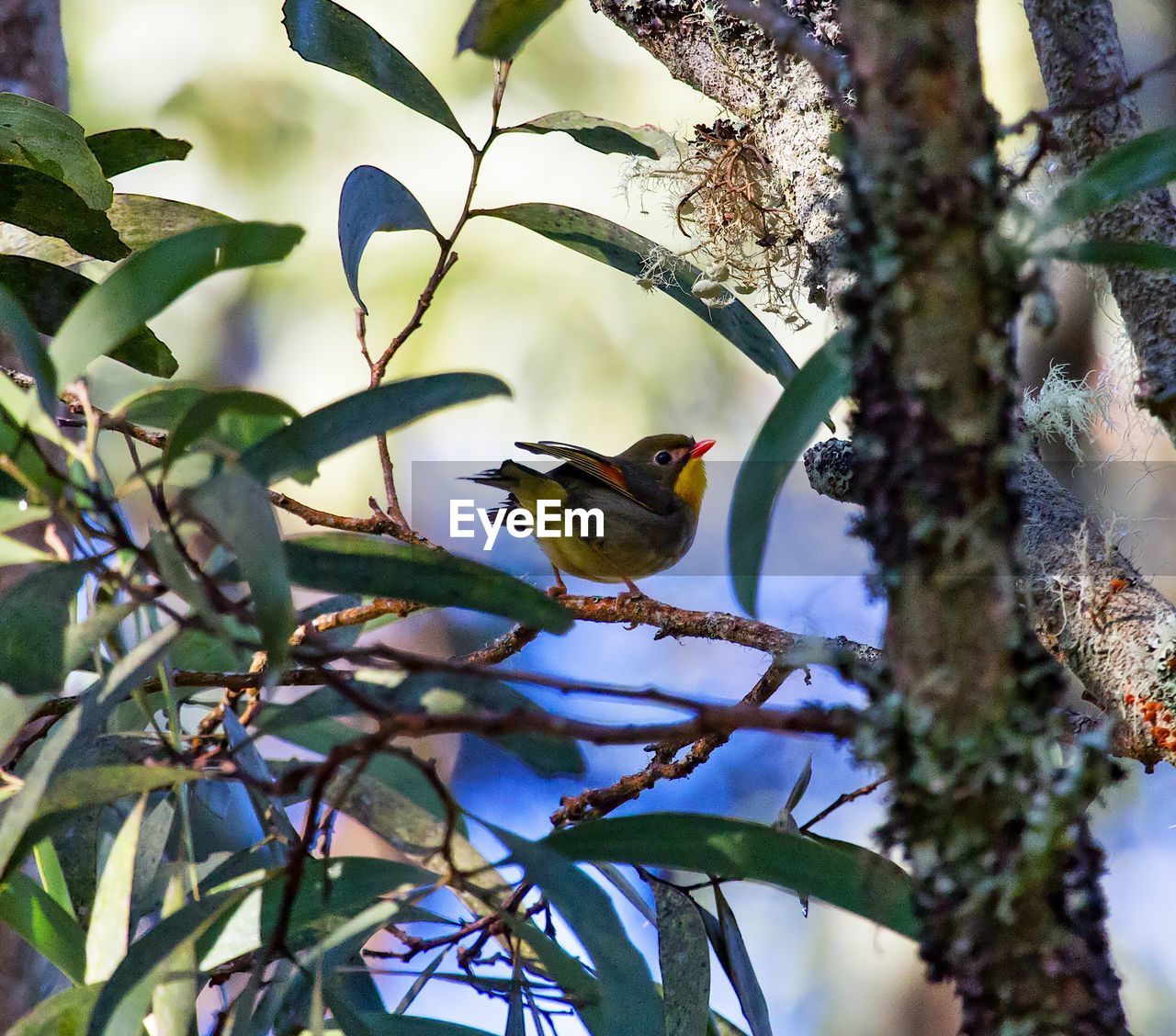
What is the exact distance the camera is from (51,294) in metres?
1.19

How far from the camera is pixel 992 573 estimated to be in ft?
1.55

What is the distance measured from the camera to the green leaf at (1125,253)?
575 mm

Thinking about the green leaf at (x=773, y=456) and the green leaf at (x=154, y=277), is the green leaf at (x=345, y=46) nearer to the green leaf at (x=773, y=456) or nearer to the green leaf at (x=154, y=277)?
the green leaf at (x=154, y=277)

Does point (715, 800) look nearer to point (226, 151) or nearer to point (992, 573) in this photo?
point (226, 151)

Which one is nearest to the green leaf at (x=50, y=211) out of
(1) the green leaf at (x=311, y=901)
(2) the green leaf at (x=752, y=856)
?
(1) the green leaf at (x=311, y=901)

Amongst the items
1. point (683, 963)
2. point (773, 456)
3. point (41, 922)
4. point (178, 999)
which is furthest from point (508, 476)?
point (773, 456)

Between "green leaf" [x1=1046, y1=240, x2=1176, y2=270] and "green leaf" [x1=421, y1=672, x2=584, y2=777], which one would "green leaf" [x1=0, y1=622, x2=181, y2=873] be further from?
"green leaf" [x1=1046, y1=240, x2=1176, y2=270]

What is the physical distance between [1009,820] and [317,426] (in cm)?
44

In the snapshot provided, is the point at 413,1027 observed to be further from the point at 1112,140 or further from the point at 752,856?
the point at 1112,140

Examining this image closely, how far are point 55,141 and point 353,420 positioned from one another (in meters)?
0.67

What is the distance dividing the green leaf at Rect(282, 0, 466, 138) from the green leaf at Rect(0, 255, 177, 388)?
33 cm

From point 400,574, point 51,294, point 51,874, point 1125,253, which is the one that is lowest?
point 51,874

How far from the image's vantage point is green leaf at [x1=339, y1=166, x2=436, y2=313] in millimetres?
1102

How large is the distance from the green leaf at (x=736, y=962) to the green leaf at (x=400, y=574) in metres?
0.59
